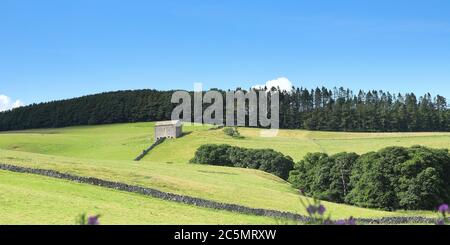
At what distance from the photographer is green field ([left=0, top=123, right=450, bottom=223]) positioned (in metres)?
55.0

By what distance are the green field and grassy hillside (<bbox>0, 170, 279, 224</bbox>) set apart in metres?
0.31

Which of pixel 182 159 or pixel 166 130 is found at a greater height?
pixel 166 130

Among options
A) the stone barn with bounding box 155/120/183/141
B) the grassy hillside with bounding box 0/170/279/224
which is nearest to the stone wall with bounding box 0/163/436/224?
the grassy hillside with bounding box 0/170/279/224

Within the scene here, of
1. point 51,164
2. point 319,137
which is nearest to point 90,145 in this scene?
point 319,137

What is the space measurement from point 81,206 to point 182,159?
81350 mm

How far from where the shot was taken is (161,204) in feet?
152

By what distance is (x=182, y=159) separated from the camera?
120188 millimetres

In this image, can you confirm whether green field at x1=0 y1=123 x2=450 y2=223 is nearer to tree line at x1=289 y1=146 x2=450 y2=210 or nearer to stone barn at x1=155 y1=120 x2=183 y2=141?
stone barn at x1=155 y1=120 x2=183 y2=141

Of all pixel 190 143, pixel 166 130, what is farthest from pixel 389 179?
pixel 166 130

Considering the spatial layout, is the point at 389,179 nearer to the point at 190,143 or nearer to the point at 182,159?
the point at 182,159

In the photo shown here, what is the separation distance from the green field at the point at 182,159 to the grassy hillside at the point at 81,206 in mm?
308

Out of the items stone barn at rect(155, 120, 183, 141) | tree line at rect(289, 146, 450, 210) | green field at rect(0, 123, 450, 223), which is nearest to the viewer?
green field at rect(0, 123, 450, 223)
